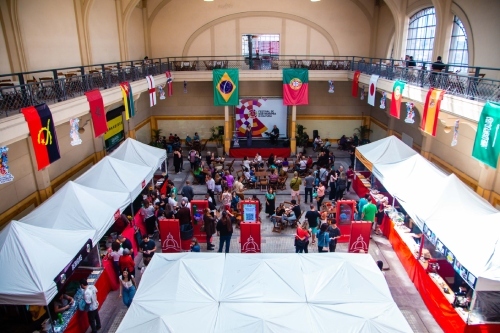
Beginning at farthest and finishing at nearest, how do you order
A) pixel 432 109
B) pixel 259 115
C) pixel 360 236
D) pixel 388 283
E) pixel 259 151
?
pixel 259 115 → pixel 259 151 → pixel 432 109 → pixel 360 236 → pixel 388 283

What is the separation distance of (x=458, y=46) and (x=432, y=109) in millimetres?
4460

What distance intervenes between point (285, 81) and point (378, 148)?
24.0 ft

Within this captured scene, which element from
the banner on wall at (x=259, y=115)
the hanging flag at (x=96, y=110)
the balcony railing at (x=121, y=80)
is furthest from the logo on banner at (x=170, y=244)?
the banner on wall at (x=259, y=115)

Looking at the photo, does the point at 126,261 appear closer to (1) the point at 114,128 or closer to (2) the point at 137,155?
(2) the point at 137,155

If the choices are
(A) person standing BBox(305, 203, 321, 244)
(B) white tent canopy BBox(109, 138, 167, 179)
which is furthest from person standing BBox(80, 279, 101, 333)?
(A) person standing BBox(305, 203, 321, 244)

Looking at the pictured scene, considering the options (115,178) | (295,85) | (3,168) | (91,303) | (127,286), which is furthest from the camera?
(295,85)

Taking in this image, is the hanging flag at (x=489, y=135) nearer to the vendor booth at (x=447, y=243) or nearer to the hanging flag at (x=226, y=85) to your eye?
the vendor booth at (x=447, y=243)

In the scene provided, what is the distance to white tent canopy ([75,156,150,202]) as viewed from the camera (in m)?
11.4

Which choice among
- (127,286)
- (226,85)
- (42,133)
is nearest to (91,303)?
(127,286)

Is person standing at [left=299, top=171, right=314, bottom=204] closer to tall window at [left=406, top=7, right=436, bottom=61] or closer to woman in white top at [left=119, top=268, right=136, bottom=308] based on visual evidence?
tall window at [left=406, top=7, right=436, bottom=61]

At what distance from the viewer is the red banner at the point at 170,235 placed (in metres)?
10.9

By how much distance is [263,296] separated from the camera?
6641 mm

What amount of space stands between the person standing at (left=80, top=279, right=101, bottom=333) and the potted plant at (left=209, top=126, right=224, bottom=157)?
13715 millimetres

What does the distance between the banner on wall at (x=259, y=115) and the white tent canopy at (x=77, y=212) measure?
43.8 ft
